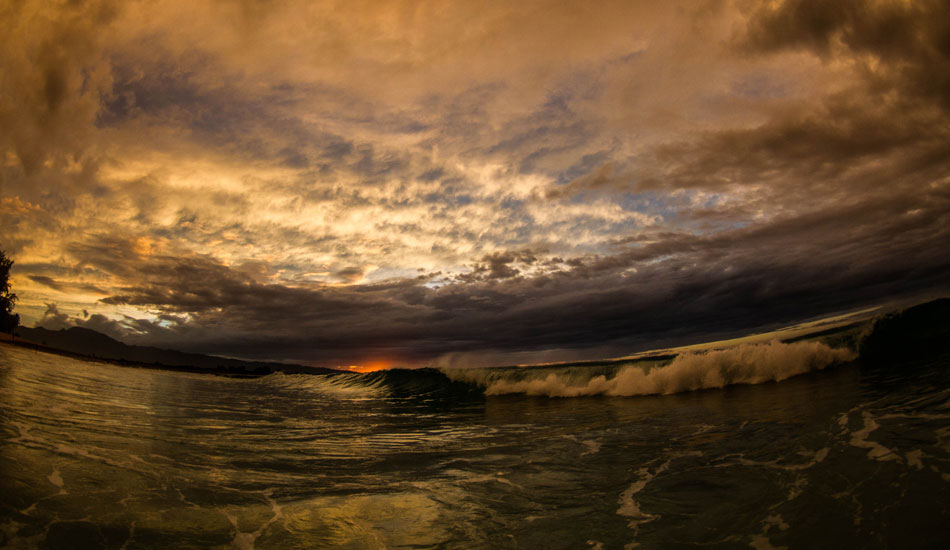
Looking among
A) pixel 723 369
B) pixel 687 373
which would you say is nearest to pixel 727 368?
pixel 723 369

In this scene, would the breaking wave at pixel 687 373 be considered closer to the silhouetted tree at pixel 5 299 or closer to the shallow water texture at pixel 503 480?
the shallow water texture at pixel 503 480

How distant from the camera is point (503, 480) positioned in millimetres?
6184

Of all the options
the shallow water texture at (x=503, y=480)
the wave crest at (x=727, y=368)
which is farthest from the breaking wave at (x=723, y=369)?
the shallow water texture at (x=503, y=480)

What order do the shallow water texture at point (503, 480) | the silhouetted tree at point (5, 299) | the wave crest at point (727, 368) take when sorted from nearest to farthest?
the shallow water texture at point (503, 480), the wave crest at point (727, 368), the silhouetted tree at point (5, 299)

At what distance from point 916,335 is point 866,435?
14.5m

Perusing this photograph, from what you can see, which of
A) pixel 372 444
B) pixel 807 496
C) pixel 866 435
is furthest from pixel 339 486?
pixel 866 435

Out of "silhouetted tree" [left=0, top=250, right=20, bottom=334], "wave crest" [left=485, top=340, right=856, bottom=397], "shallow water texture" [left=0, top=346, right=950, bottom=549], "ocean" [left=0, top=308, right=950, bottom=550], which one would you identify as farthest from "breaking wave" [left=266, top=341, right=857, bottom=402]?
"silhouetted tree" [left=0, top=250, right=20, bottom=334]

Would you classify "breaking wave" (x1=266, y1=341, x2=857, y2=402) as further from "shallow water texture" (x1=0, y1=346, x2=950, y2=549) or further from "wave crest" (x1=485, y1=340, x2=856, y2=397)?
"shallow water texture" (x1=0, y1=346, x2=950, y2=549)

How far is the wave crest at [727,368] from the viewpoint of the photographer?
610 inches

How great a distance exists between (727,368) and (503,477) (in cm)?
1351

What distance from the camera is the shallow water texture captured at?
3.98 m

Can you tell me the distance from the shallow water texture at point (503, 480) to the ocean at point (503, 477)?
29 millimetres

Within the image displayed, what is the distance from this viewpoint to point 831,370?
48.0ft

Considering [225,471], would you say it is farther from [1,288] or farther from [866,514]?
[1,288]
